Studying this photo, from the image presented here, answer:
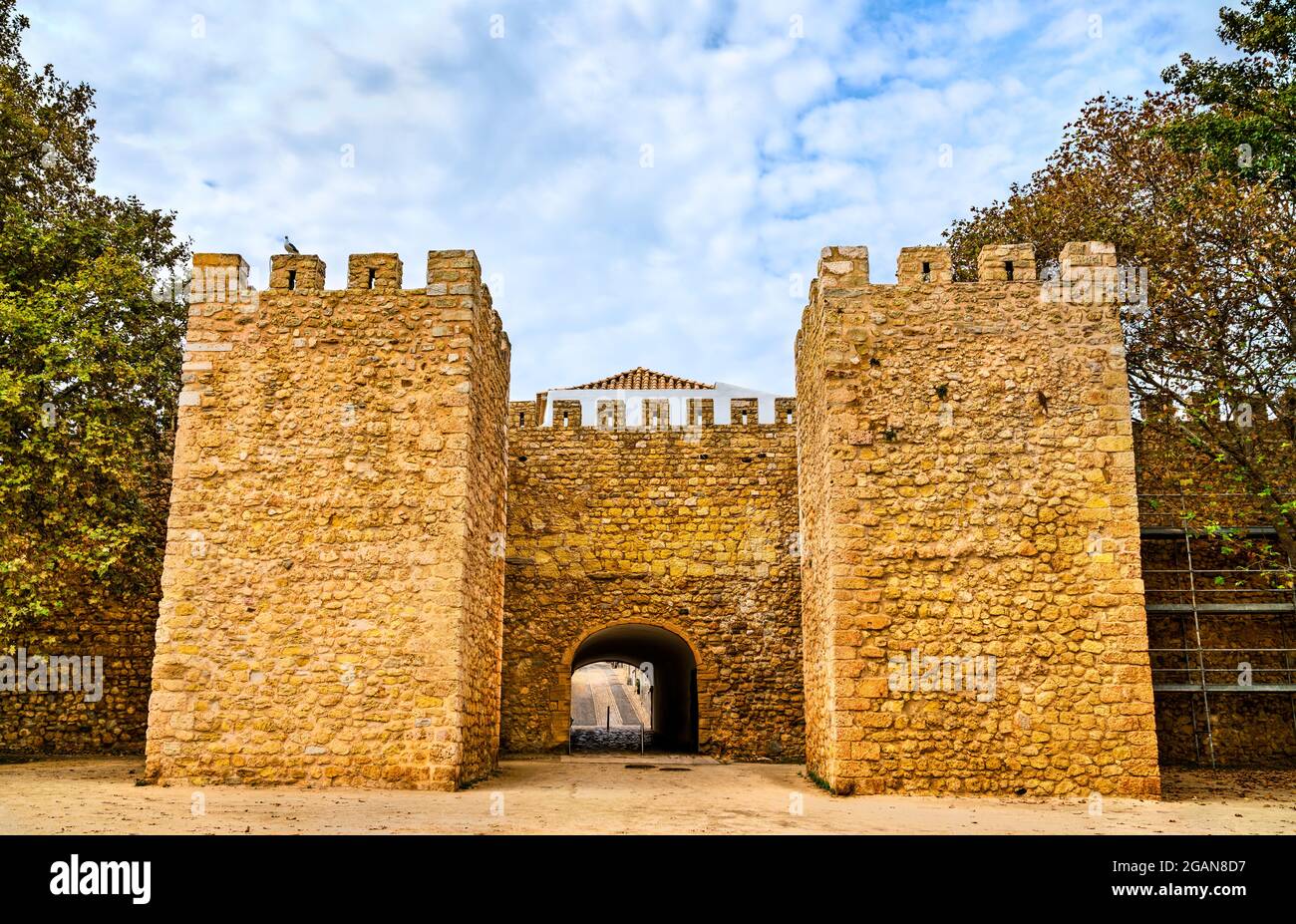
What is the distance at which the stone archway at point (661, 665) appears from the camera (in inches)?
540

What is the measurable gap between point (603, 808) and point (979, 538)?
4537 mm

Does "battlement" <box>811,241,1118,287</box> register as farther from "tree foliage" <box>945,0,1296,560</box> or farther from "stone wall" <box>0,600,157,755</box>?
"stone wall" <box>0,600,157,755</box>

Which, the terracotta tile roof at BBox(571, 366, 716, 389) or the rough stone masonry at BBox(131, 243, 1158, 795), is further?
the terracotta tile roof at BBox(571, 366, 716, 389)

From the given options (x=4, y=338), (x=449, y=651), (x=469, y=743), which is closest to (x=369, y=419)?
(x=449, y=651)

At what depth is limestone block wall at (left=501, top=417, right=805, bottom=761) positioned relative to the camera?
13602 mm

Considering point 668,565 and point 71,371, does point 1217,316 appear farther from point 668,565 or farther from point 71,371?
point 71,371

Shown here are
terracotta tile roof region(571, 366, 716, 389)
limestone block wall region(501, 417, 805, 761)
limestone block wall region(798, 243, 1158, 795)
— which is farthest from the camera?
terracotta tile roof region(571, 366, 716, 389)

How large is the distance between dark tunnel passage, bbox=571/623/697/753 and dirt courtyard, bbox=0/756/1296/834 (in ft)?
14.2

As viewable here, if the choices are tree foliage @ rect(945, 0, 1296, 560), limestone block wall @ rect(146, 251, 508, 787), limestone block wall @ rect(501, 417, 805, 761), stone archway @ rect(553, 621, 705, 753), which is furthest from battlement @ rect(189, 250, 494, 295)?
tree foliage @ rect(945, 0, 1296, 560)

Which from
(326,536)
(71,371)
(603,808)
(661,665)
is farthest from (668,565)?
(71,371)

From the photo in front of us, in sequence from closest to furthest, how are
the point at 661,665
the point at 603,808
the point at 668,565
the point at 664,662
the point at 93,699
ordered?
the point at 603,808 → the point at 93,699 → the point at 668,565 → the point at 664,662 → the point at 661,665

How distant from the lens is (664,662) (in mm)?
Result: 18078

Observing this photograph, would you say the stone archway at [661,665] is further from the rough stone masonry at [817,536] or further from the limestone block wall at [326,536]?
the limestone block wall at [326,536]

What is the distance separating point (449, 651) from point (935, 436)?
17.6 feet
